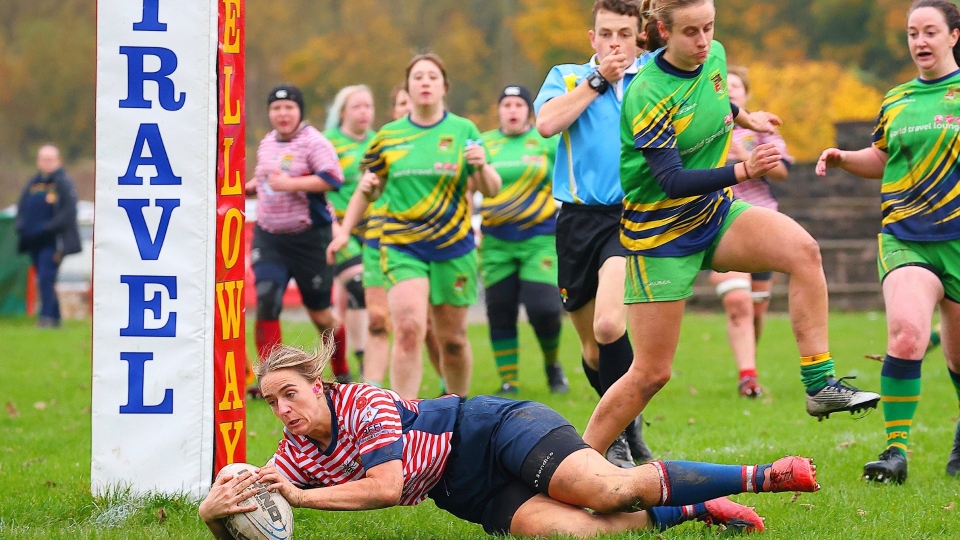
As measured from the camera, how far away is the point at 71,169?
4759 cm

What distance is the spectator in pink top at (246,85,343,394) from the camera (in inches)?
386

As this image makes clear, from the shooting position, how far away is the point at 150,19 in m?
5.56

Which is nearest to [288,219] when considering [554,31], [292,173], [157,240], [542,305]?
[292,173]

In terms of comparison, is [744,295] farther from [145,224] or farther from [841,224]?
[841,224]

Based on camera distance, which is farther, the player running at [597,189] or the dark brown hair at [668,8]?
the player running at [597,189]

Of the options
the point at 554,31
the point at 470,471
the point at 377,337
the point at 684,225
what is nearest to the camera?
the point at 470,471

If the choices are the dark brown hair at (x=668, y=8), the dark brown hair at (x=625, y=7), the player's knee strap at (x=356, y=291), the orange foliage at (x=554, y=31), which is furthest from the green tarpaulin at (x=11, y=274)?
the orange foliage at (x=554, y=31)

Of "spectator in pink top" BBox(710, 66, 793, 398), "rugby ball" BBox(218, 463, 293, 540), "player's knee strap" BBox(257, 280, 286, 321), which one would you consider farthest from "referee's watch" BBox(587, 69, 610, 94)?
"player's knee strap" BBox(257, 280, 286, 321)

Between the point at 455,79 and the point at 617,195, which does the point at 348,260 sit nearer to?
the point at 617,195

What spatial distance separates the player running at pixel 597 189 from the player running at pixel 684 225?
0.78 meters

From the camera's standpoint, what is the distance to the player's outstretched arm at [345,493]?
15.5 ft

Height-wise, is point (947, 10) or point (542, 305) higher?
point (947, 10)

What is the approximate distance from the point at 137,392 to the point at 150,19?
1665 millimetres

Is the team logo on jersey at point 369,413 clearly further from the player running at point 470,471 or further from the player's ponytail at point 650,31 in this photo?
the player's ponytail at point 650,31
